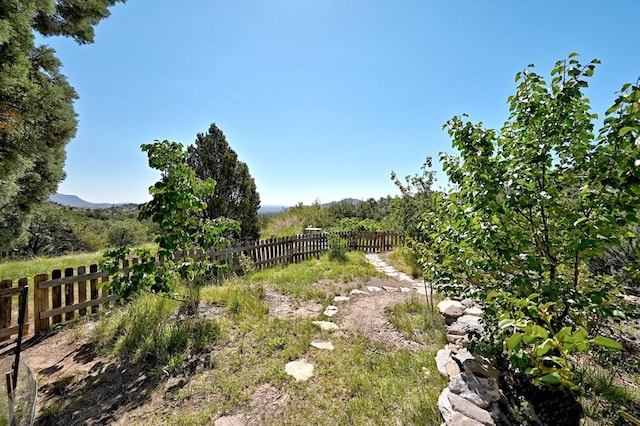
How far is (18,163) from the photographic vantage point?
12.4ft

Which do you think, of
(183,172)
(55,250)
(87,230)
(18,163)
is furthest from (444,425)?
(87,230)

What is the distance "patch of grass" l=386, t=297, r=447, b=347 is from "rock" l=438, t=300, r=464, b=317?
0.17 m

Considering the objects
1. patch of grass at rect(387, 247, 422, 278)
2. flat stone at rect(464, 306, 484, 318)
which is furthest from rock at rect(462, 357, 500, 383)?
patch of grass at rect(387, 247, 422, 278)

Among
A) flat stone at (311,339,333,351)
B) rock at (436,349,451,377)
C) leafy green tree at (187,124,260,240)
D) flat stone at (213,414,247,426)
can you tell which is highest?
leafy green tree at (187,124,260,240)

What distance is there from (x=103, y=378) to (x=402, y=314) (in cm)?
375

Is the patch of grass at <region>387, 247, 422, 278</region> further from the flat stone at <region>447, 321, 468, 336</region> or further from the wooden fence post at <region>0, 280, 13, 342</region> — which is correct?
the wooden fence post at <region>0, 280, 13, 342</region>

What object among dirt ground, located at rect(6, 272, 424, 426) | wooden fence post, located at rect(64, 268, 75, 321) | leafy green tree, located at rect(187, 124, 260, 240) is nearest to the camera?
dirt ground, located at rect(6, 272, 424, 426)

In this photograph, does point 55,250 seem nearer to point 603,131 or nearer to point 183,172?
point 183,172

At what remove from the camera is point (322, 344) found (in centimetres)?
316

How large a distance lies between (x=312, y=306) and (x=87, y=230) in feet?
93.7

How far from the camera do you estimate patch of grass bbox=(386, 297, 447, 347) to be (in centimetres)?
322

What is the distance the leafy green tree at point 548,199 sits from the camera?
4.31ft

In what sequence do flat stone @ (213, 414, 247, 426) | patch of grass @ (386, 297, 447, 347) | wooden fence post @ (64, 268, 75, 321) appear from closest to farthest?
flat stone @ (213, 414, 247, 426) < patch of grass @ (386, 297, 447, 347) < wooden fence post @ (64, 268, 75, 321)

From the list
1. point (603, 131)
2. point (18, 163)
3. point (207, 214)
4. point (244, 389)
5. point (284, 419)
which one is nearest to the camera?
point (603, 131)
